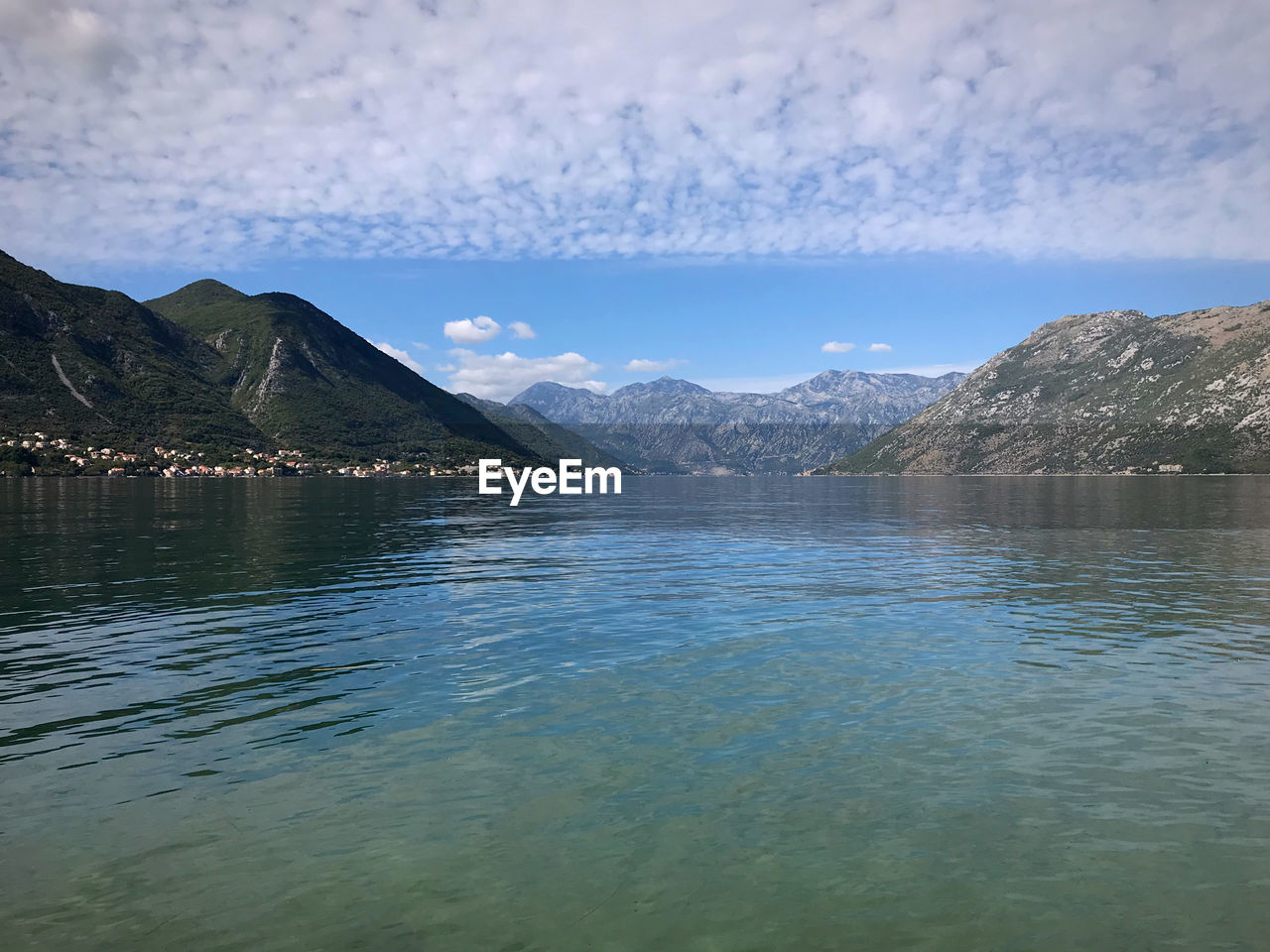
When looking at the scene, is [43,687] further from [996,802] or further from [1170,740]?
[1170,740]

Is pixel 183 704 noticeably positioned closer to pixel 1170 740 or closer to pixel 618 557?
pixel 1170 740

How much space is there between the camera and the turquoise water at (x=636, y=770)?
1150cm

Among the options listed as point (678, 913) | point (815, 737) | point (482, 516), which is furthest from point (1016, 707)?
point (482, 516)

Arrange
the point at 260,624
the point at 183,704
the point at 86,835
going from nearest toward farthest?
the point at 86,835 < the point at 183,704 < the point at 260,624

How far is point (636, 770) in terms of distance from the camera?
56.2ft

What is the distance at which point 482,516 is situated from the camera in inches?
4227

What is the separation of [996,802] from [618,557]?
45084mm

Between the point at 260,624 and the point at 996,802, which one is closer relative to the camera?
the point at 996,802

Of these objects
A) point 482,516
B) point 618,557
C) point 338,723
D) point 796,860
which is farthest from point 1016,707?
point 482,516

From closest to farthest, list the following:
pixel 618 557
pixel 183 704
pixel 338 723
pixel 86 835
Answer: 1. pixel 86 835
2. pixel 338 723
3. pixel 183 704
4. pixel 618 557

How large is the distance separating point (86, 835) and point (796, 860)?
526 inches

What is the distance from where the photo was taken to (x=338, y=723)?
66.5 ft

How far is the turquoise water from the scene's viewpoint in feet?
37.7

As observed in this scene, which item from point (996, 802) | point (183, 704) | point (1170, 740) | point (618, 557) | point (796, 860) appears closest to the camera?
point (796, 860)
